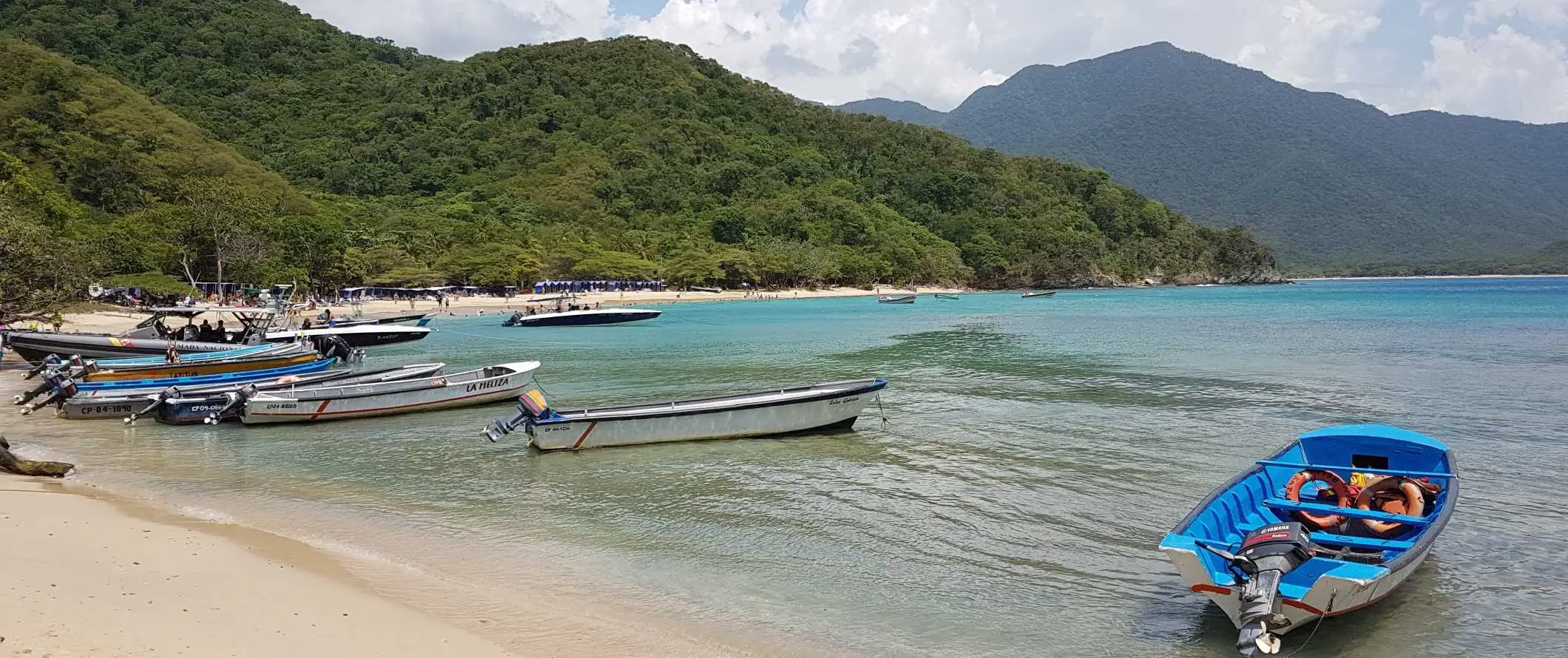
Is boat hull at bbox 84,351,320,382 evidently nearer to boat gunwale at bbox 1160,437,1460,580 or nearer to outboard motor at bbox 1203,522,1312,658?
boat gunwale at bbox 1160,437,1460,580

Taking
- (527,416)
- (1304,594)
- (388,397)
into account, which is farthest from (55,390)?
(1304,594)

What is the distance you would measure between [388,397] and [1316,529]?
18.9 m

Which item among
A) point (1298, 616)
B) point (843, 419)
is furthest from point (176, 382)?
point (1298, 616)

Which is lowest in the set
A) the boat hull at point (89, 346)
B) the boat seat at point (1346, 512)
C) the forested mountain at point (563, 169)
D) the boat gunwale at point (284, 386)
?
the boat seat at point (1346, 512)

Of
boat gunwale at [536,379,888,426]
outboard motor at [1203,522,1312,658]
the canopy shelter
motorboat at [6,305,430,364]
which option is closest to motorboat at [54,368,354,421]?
motorboat at [6,305,430,364]

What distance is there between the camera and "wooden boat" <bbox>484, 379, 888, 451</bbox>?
16203 millimetres

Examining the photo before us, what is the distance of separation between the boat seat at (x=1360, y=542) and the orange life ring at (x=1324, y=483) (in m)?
0.29

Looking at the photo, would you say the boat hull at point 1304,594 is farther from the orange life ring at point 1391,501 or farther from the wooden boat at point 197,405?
the wooden boat at point 197,405

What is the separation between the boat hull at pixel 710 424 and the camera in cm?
1624

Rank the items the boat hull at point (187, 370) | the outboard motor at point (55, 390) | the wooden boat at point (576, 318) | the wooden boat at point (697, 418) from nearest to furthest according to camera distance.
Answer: the wooden boat at point (697, 418), the outboard motor at point (55, 390), the boat hull at point (187, 370), the wooden boat at point (576, 318)

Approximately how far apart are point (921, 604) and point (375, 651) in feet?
16.1

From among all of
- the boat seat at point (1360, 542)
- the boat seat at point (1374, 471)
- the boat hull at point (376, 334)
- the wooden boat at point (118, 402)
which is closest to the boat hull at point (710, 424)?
the boat seat at point (1374, 471)

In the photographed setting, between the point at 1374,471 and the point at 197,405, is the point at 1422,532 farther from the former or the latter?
the point at 197,405

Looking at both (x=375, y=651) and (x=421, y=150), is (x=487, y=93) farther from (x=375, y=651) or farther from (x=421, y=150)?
(x=375, y=651)
